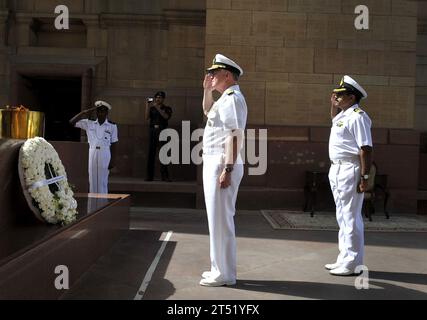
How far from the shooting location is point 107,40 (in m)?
11.9

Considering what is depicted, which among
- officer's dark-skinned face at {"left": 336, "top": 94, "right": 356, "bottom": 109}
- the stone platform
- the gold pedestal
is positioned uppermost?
officer's dark-skinned face at {"left": 336, "top": 94, "right": 356, "bottom": 109}

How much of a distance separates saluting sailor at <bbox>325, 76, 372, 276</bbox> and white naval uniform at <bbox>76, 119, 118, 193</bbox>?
14.4 ft

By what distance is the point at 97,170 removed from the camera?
823 centimetres

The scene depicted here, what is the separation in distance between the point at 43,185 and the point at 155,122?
638 centimetres

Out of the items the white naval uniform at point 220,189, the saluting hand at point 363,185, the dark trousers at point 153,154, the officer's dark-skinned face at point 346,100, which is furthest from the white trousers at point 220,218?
the dark trousers at point 153,154

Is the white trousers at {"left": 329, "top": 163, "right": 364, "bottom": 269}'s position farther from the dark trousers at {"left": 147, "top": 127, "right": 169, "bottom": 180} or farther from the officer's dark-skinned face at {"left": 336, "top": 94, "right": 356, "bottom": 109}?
the dark trousers at {"left": 147, "top": 127, "right": 169, "bottom": 180}

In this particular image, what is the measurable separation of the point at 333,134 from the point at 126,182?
18.7 feet

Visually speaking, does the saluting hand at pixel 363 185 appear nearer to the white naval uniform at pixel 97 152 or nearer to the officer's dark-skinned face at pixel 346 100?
the officer's dark-skinned face at pixel 346 100

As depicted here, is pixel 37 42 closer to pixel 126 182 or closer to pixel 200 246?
pixel 126 182

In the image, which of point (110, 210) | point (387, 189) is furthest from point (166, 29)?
point (110, 210)

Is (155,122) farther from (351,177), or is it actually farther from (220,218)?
(220,218)

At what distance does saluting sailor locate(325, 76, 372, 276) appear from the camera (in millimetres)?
4855

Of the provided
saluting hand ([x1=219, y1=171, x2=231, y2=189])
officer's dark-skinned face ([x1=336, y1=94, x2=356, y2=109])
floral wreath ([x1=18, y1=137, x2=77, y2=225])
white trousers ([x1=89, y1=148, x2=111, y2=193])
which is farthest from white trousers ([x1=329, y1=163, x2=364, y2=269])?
white trousers ([x1=89, y1=148, x2=111, y2=193])

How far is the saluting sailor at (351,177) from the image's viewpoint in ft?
15.9
